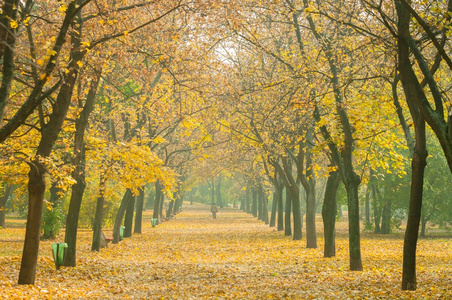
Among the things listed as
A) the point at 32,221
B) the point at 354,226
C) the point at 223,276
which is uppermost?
the point at 354,226

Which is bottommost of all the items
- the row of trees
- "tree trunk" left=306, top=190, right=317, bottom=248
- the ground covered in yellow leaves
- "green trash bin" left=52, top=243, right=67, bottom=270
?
the ground covered in yellow leaves

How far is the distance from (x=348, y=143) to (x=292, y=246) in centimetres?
990

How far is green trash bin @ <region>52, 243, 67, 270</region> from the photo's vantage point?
1305 cm

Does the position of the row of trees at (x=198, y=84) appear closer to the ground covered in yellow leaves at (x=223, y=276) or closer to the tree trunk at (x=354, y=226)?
the tree trunk at (x=354, y=226)

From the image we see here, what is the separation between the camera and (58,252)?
13.1 m

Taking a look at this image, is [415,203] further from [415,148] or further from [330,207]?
[330,207]

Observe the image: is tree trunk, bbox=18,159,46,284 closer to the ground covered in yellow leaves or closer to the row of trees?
the row of trees

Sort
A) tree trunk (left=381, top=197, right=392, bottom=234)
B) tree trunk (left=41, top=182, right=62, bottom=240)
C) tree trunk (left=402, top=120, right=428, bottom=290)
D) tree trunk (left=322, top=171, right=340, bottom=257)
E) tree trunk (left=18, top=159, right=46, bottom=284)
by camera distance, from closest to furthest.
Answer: tree trunk (left=402, top=120, right=428, bottom=290) < tree trunk (left=18, top=159, right=46, bottom=284) < tree trunk (left=322, top=171, right=340, bottom=257) < tree trunk (left=41, top=182, right=62, bottom=240) < tree trunk (left=381, top=197, right=392, bottom=234)

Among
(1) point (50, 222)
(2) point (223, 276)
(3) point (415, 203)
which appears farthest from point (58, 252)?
(1) point (50, 222)

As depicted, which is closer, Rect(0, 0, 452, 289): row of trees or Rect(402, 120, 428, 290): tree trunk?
Rect(0, 0, 452, 289): row of trees

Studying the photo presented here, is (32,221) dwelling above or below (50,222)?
above

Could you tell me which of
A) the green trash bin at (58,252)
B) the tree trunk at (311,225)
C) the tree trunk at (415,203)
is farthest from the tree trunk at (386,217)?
the green trash bin at (58,252)

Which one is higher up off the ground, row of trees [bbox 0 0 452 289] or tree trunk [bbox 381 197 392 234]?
row of trees [bbox 0 0 452 289]

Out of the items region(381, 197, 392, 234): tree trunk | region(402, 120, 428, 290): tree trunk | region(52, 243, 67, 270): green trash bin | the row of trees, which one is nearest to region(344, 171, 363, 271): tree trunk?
the row of trees
